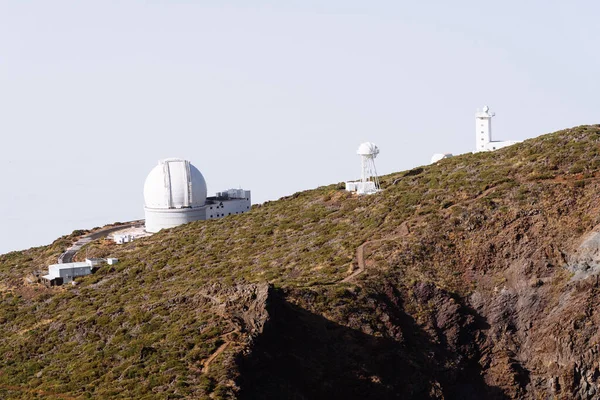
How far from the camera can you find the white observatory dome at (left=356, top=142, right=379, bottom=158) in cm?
6044

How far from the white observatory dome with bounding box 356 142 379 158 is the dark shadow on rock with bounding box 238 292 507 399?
65.2 feet

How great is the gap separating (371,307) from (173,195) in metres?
33.0

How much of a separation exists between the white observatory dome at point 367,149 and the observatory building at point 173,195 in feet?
53.4

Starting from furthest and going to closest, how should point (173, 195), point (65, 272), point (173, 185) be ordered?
1. point (173, 195)
2. point (173, 185)
3. point (65, 272)

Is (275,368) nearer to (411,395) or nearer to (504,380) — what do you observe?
(411,395)

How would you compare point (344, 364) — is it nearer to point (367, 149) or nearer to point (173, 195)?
point (367, 149)

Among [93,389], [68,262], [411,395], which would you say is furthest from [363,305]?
[68,262]

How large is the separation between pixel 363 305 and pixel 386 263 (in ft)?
17.0

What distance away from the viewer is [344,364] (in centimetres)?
3719

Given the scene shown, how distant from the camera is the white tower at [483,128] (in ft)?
270

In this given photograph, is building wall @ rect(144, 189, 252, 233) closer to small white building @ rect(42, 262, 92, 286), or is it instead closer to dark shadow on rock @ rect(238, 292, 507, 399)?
small white building @ rect(42, 262, 92, 286)

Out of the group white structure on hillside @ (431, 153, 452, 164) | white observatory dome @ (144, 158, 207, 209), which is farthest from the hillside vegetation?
white structure on hillside @ (431, 153, 452, 164)

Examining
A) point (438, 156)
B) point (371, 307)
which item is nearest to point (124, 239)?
point (438, 156)

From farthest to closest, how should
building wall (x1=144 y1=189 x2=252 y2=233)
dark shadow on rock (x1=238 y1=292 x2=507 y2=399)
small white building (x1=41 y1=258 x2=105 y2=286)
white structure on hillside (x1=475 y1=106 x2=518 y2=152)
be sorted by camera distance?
white structure on hillside (x1=475 y1=106 x2=518 y2=152)
building wall (x1=144 y1=189 x2=252 y2=233)
small white building (x1=41 y1=258 x2=105 y2=286)
dark shadow on rock (x1=238 y1=292 x2=507 y2=399)
